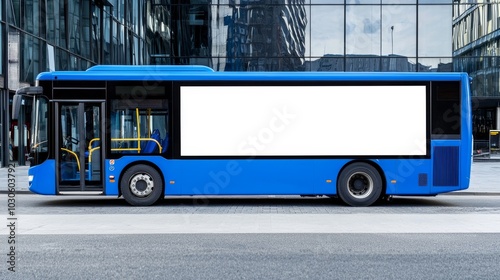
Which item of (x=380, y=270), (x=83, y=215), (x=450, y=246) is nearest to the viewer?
(x=380, y=270)

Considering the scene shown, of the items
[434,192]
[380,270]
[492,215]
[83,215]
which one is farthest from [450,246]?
[83,215]

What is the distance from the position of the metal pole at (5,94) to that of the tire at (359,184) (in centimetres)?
1607

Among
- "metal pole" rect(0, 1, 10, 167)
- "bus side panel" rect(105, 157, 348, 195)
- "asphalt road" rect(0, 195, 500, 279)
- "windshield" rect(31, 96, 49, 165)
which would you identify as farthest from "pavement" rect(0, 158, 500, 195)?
"bus side panel" rect(105, 157, 348, 195)

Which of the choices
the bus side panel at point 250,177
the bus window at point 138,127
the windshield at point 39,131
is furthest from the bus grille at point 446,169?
the windshield at point 39,131

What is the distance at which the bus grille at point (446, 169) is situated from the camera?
13914mm

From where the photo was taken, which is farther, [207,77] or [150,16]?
[150,16]

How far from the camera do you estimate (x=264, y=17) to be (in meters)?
33.1

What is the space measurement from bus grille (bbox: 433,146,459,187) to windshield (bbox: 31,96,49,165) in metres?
8.28

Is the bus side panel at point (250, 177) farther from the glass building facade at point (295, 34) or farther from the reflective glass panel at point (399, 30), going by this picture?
the reflective glass panel at point (399, 30)

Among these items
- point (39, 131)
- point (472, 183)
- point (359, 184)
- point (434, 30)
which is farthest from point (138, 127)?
point (434, 30)

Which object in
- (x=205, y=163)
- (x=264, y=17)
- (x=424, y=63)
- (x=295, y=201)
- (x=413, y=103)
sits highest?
(x=264, y=17)

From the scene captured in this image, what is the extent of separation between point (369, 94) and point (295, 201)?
3236 mm

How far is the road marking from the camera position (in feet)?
32.8

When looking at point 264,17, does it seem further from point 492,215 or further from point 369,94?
point 492,215
